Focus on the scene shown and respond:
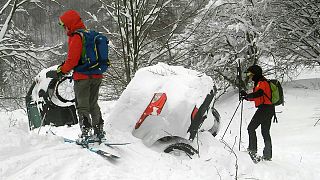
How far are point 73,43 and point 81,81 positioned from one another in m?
0.53

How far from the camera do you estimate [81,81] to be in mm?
5230

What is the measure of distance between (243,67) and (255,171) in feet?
35.9

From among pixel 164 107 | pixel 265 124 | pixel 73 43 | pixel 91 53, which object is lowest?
pixel 265 124

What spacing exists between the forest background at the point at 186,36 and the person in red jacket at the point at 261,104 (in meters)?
5.04

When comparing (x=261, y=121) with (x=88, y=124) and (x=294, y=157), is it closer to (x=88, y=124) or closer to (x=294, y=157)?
(x=294, y=157)

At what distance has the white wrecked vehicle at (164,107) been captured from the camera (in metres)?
5.23

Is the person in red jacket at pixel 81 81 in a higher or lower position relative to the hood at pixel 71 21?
lower

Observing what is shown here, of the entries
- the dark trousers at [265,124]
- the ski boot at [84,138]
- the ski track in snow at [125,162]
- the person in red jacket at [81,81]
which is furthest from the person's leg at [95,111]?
the dark trousers at [265,124]

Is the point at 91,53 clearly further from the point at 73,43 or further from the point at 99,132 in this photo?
the point at 99,132

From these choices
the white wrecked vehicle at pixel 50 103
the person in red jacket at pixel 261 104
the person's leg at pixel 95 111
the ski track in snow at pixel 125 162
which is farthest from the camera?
the person in red jacket at pixel 261 104

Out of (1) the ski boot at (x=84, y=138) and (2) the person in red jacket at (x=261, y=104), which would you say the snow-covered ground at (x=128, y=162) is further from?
(2) the person in red jacket at (x=261, y=104)

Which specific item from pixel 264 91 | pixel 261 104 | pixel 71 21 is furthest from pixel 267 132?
pixel 71 21

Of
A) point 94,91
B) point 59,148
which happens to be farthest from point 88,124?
point 59,148

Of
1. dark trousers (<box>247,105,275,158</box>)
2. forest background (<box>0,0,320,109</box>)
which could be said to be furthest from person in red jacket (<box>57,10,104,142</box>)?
forest background (<box>0,0,320,109</box>)
